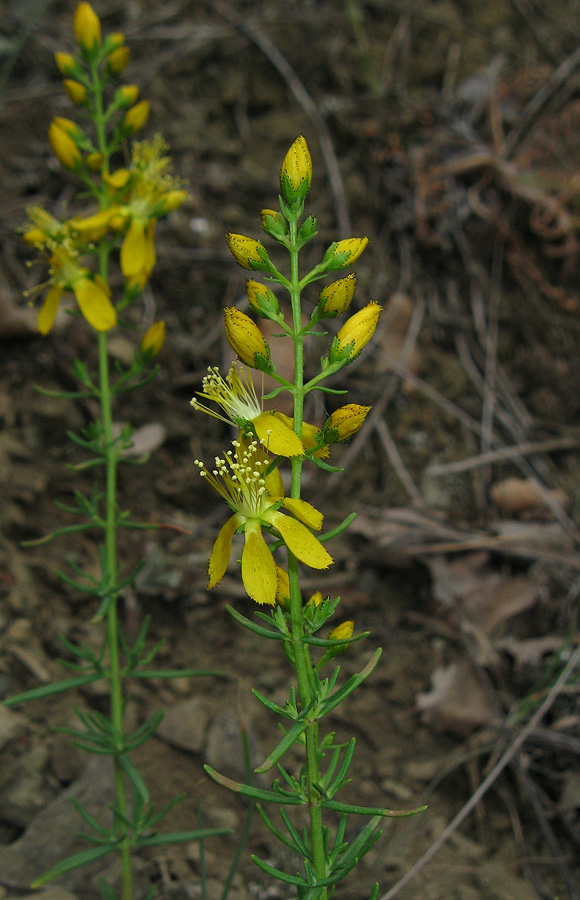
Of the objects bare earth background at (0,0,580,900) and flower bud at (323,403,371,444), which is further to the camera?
bare earth background at (0,0,580,900)

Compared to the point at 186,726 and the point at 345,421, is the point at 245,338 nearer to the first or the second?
the point at 345,421

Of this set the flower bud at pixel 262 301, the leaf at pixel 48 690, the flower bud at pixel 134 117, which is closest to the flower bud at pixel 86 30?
the flower bud at pixel 134 117

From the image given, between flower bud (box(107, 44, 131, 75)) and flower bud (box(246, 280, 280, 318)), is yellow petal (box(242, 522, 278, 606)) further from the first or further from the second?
flower bud (box(107, 44, 131, 75))

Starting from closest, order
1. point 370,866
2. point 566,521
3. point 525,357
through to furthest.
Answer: point 370,866, point 566,521, point 525,357

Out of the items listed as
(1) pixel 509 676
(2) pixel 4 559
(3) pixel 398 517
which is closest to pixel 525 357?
(3) pixel 398 517

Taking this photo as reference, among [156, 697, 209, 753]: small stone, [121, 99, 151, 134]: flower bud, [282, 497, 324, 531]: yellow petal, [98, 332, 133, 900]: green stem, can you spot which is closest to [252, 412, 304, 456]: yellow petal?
[282, 497, 324, 531]: yellow petal

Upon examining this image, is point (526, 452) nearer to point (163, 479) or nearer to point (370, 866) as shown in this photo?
point (163, 479)
